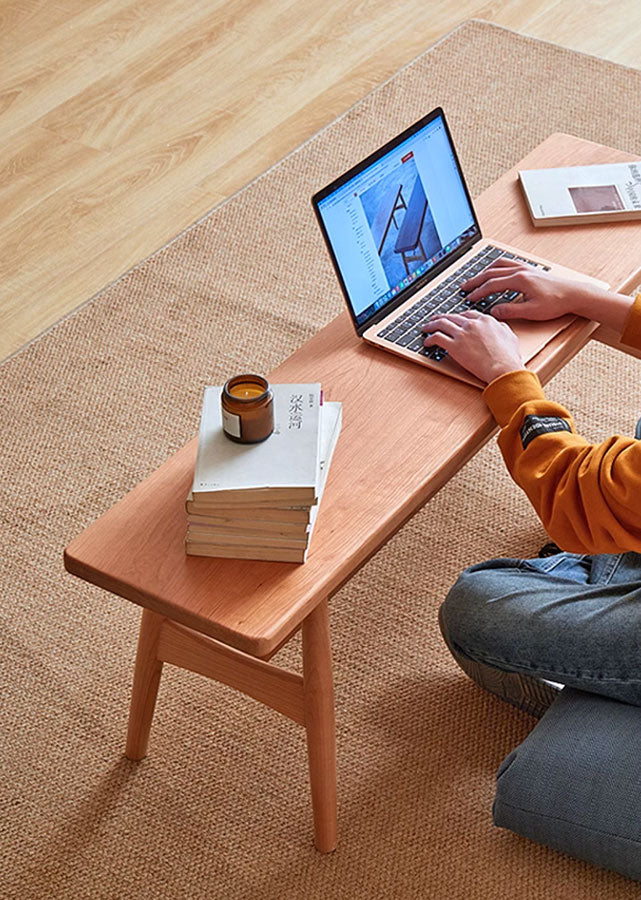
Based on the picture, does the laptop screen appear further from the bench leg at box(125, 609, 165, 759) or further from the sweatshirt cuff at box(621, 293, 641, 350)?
the bench leg at box(125, 609, 165, 759)

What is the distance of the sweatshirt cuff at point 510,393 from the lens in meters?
1.54

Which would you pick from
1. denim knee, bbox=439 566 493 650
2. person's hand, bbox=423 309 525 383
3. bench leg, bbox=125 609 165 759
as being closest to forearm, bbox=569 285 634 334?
person's hand, bbox=423 309 525 383

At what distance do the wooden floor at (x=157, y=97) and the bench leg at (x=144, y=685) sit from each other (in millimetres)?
1055

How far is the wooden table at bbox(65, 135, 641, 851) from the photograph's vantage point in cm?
132

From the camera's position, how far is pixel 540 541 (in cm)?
208

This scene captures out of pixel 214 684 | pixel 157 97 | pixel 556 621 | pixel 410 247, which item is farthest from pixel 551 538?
pixel 157 97

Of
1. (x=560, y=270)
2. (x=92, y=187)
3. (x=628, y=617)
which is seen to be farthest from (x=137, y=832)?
(x=92, y=187)

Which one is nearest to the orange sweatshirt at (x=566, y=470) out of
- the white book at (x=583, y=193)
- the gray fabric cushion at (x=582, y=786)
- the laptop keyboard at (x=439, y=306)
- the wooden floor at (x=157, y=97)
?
the laptop keyboard at (x=439, y=306)

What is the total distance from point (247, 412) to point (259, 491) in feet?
0.30

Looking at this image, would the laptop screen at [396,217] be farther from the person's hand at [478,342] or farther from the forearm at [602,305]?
the forearm at [602,305]

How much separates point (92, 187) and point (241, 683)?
1.72 m

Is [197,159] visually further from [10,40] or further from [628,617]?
[628,617]

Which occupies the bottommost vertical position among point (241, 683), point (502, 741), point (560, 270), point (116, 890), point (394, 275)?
point (502, 741)

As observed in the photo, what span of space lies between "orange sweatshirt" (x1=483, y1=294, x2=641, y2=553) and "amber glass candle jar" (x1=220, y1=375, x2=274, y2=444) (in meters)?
0.34
